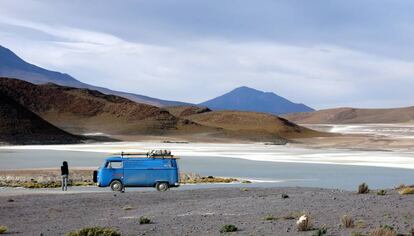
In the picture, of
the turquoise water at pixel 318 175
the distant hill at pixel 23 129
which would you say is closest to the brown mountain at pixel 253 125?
the distant hill at pixel 23 129

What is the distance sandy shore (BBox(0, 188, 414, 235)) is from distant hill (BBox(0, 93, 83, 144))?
81.8 meters

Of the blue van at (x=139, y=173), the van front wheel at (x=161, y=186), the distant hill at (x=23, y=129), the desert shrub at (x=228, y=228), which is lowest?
the desert shrub at (x=228, y=228)

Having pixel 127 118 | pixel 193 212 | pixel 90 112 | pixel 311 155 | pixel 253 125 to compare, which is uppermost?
pixel 90 112

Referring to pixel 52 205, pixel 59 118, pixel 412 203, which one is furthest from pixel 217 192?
pixel 59 118

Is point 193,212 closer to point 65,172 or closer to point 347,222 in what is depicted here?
point 347,222

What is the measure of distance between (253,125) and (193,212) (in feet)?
459

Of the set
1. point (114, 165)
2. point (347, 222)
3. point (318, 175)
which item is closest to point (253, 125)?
point (318, 175)

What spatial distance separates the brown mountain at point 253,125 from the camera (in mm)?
126850

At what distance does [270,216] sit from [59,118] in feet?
468

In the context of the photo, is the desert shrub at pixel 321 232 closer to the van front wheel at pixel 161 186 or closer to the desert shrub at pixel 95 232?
the desert shrub at pixel 95 232

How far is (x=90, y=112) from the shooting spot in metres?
157

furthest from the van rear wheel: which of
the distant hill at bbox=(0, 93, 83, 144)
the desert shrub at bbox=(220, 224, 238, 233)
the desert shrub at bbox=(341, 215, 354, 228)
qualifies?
the distant hill at bbox=(0, 93, 83, 144)

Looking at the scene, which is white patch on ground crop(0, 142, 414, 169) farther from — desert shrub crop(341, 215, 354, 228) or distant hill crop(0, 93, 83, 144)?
desert shrub crop(341, 215, 354, 228)

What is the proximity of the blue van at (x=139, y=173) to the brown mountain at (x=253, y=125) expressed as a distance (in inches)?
3690
